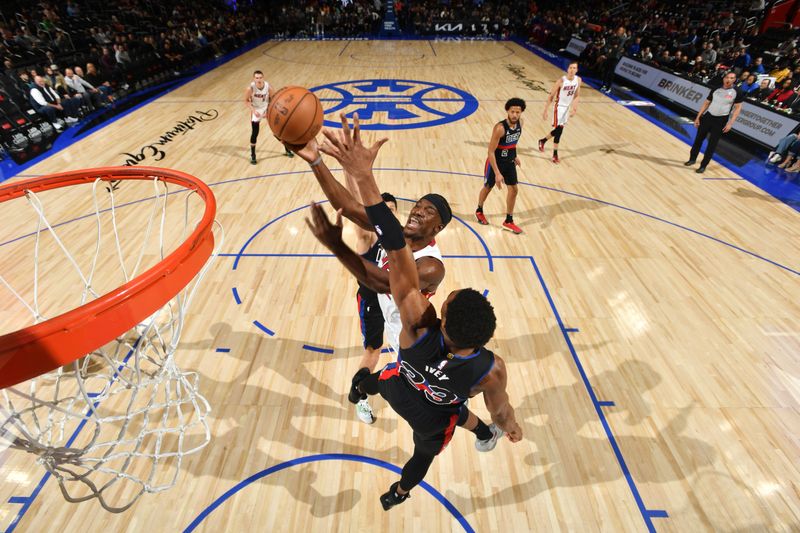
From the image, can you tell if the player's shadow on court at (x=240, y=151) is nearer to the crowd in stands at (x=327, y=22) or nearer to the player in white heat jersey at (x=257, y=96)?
the player in white heat jersey at (x=257, y=96)

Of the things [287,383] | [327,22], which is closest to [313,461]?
[287,383]

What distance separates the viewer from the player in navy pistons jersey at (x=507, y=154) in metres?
5.29

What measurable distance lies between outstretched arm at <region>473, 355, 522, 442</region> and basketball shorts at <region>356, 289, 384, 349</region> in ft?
4.35

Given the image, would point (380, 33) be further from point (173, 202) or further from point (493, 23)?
point (173, 202)

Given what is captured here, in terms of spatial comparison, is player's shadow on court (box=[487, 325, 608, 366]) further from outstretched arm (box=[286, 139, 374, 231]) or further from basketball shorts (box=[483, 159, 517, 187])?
basketball shorts (box=[483, 159, 517, 187])

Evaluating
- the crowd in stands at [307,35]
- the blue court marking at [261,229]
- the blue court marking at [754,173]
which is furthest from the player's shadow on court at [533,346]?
the crowd in stands at [307,35]

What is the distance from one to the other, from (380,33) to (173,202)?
70.8ft

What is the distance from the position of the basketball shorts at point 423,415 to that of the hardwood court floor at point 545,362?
30.3 inches

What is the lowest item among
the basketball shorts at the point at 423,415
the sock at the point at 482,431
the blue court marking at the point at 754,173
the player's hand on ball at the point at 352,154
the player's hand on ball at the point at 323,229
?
the blue court marking at the point at 754,173

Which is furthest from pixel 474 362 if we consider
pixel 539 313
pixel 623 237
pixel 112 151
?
pixel 112 151

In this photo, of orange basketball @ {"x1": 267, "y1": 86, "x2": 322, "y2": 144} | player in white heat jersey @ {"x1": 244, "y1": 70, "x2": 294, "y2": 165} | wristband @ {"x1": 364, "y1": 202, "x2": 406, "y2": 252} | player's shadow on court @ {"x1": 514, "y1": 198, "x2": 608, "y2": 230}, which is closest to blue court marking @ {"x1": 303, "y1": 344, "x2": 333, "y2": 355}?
orange basketball @ {"x1": 267, "y1": 86, "x2": 322, "y2": 144}

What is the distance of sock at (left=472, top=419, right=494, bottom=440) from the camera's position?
2906 mm

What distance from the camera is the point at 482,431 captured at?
9.66 ft

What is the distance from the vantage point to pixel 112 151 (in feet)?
27.5
